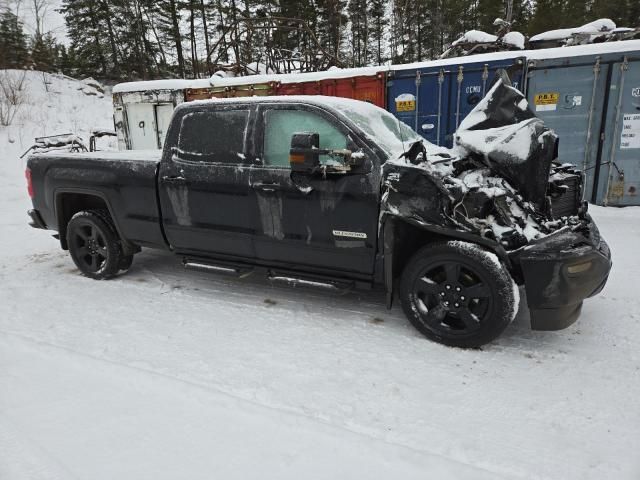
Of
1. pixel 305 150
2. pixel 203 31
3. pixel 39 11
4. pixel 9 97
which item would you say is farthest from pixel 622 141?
pixel 39 11

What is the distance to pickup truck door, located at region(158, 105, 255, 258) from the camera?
3779 mm

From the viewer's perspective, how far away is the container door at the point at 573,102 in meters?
7.33

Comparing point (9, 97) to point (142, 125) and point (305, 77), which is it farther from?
point (305, 77)

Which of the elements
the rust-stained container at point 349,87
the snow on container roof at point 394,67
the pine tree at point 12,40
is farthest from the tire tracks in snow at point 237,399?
the pine tree at point 12,40

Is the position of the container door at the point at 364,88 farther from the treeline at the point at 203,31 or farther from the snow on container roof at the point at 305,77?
the treeline at the point at 203,31

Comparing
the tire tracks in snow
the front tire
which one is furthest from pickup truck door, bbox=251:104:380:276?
the tire tracks in snow

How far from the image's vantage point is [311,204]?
3.47 m

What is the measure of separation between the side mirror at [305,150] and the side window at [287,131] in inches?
8.7

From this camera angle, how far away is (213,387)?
271 centimetres

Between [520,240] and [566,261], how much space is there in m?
0.30

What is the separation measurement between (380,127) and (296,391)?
227 centimetres

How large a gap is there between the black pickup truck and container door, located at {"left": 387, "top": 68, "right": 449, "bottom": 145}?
180 inches

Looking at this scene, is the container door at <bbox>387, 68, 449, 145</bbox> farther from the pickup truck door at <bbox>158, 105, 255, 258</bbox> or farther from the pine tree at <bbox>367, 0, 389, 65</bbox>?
the pine tree at <bbox>367, 0, 389, 65</bbox>

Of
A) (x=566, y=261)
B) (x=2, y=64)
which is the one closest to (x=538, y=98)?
(x=566, y=261)
